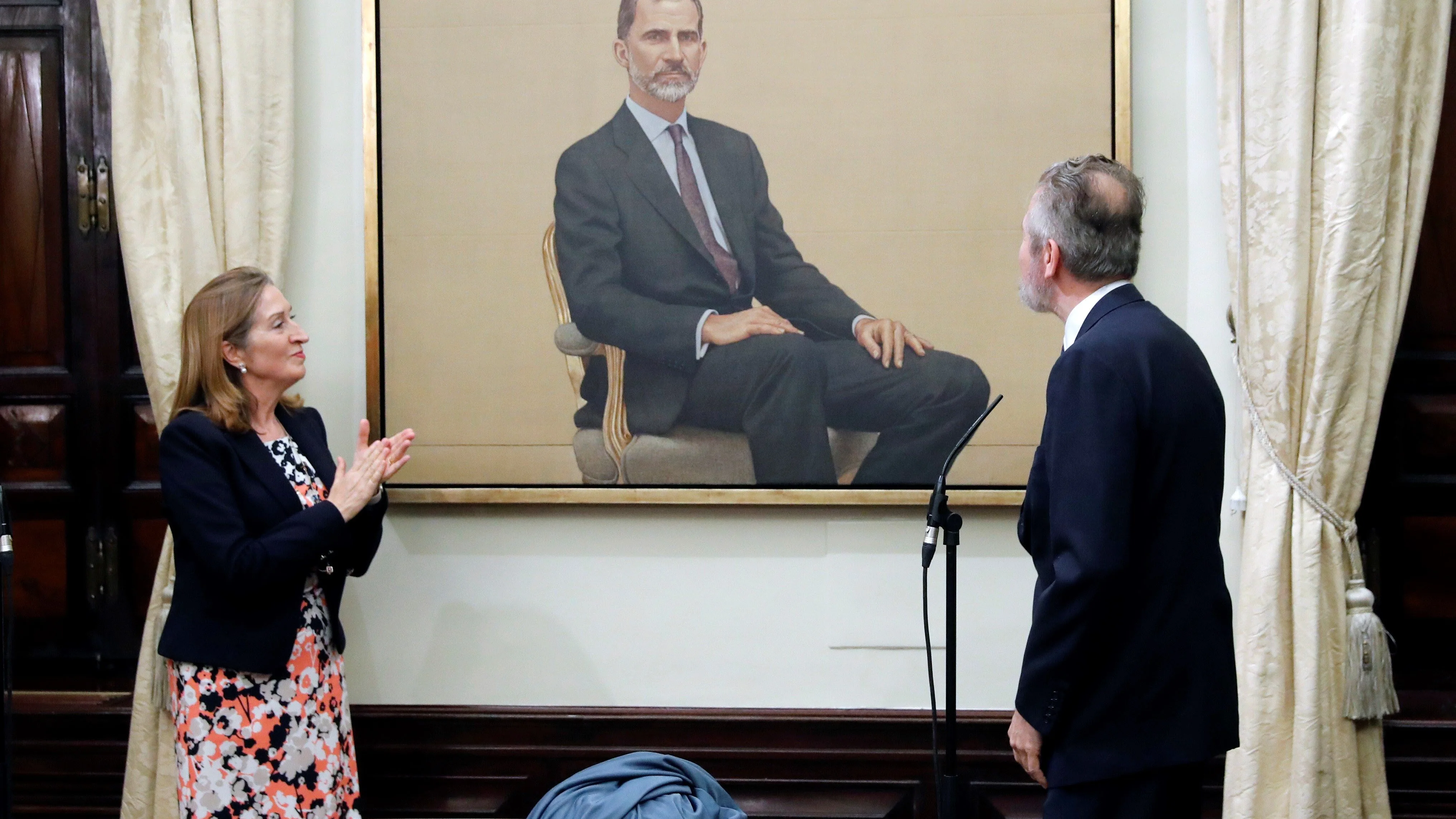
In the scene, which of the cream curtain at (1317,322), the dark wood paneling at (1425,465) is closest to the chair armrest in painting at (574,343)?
the cream curtain at (1317,322)

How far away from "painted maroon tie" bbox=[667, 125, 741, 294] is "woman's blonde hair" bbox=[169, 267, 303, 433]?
113 centimetres

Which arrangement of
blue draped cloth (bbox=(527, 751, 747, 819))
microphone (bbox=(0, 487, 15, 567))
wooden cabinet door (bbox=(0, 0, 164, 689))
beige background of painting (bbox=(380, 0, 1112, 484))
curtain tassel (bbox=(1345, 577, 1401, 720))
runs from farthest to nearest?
wooden cabinet door (bbox=(0, 0, 164, 689))
beige background of painting (bbox=(380, 0, 1112, 484))
curtain tassel (bbox=(1345, 577, 1401, 720))
microphone (bbox=(0, 487, 15, 567))
blue draped cloth (bbox=(527, 751, 747, 819))

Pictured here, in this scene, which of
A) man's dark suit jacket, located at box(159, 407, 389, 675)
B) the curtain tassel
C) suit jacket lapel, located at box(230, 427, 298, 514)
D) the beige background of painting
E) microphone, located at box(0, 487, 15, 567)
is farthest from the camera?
the beige background of painting

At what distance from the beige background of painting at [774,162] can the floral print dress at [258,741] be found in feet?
2.45

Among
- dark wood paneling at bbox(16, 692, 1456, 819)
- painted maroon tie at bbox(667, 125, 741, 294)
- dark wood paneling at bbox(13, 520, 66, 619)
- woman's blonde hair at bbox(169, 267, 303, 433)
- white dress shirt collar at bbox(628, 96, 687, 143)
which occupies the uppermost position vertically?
white dress shirt collar at bbox(628, 96, 687, 143)

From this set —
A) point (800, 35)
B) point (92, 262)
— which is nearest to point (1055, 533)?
point (800, 35)

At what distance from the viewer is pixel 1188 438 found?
1872mm

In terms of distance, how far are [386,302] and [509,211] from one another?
43 cm

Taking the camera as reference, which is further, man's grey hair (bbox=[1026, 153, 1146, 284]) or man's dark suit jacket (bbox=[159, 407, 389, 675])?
man's dark suit jacket (bbox=[159, 407, 389, 675])

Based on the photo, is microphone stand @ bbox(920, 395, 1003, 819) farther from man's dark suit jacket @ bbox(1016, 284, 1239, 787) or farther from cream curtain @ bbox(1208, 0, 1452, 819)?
cream curtain @ bbox(1208, 0, 1452, 819)

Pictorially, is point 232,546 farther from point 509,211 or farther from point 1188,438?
point 1188,438

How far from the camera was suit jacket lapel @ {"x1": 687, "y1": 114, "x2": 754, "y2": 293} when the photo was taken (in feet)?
10.2

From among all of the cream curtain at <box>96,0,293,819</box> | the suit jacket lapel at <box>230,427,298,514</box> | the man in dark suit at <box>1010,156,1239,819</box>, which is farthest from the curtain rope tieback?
the cream curtain at <box>96,0,293,819</box>

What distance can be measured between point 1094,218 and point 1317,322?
1.24 meters
